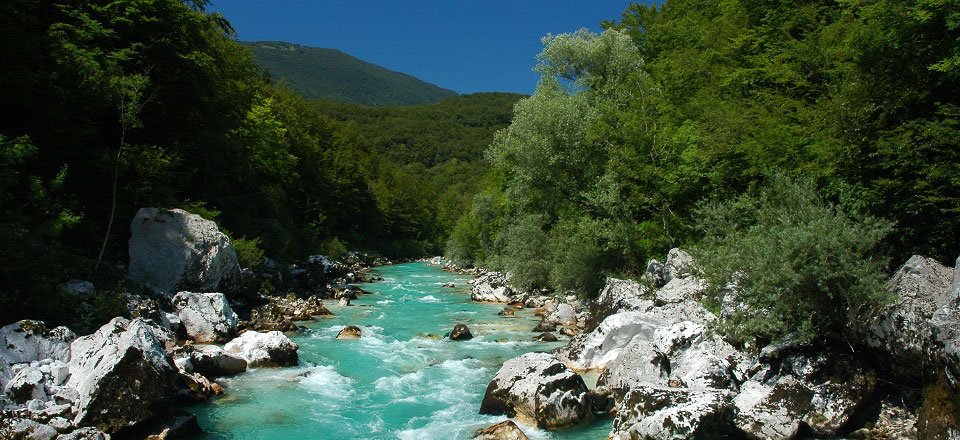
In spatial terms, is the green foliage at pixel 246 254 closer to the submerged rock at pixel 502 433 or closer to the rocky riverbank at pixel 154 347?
the rocky riverbank at pixel 154 347

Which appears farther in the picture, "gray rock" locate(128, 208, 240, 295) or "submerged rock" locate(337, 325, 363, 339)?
"submerged rock" locate(337, 325, 363, 339)

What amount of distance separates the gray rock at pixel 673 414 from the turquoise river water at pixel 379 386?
0.93 meters

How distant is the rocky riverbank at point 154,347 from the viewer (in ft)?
32.0

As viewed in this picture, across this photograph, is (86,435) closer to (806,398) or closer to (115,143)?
(806,398)

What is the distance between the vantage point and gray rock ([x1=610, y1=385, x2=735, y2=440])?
9.11 m

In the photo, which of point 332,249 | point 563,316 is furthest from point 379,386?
point 332,249

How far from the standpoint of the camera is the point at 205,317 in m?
17.8

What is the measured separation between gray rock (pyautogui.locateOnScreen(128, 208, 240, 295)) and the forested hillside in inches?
535

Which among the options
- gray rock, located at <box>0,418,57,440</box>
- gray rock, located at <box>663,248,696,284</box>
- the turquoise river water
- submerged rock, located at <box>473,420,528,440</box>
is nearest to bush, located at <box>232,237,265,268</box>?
the turquoise river water

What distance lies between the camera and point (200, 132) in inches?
1102

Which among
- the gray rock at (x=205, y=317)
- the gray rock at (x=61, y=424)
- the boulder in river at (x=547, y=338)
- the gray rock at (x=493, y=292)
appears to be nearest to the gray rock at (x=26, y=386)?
the gray rock at (x=61, y=424)

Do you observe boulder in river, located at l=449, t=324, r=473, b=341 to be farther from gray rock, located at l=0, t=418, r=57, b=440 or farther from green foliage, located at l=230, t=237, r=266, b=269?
gray rock, located at l=0, t=418, r=57, b=440

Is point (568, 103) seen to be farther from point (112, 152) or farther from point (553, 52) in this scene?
point (112, 152)

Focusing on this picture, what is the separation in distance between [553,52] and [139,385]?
24.8 m
